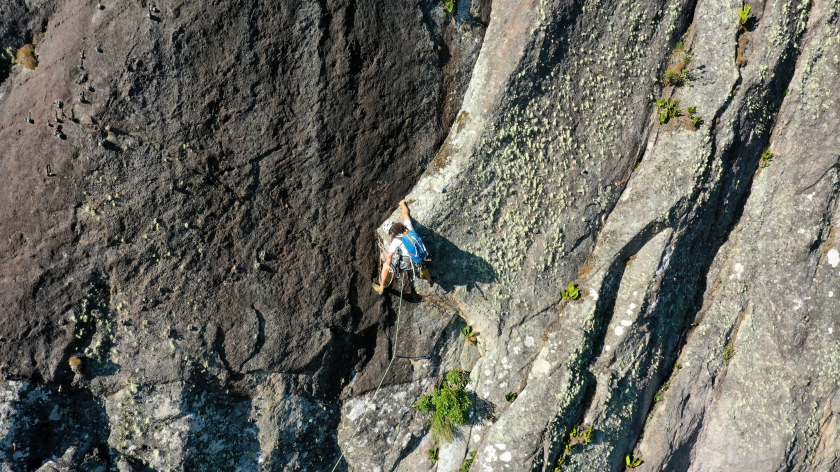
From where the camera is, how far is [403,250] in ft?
20.2

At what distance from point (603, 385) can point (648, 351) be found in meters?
0.96

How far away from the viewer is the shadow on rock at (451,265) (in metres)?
6.68

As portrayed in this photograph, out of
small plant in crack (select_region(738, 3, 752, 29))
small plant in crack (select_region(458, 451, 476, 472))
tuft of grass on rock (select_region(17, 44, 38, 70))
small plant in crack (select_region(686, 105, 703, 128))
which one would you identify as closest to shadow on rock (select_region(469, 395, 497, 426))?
small plant in crack (select_region(458, 451, 476, 472))

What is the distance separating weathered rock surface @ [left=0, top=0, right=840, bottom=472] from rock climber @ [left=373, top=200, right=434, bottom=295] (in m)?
0.26

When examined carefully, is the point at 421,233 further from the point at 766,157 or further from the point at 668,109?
the point at 766,157

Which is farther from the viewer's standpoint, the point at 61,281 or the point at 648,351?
the point at 648,351

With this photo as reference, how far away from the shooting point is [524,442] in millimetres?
6855

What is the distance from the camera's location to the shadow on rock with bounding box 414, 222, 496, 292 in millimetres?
6676

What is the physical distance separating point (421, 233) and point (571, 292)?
2384mm

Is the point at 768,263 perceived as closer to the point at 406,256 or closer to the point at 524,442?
the point at 524,442

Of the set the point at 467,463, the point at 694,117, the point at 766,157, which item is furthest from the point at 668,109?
the point at 467,463

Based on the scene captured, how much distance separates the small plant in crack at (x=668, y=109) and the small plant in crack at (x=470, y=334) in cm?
424

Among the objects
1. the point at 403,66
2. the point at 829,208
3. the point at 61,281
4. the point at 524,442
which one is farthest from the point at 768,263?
the point at 61,281

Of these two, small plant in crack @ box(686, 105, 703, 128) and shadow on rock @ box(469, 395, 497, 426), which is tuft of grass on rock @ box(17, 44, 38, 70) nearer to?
shadow on rock @ box(469, 395, 497, 426)
